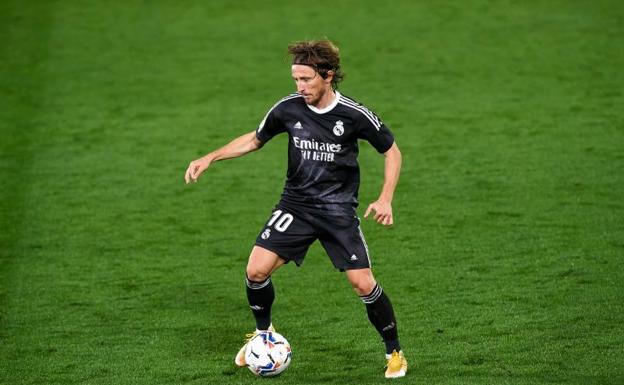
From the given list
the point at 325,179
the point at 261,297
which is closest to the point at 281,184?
the point at 261,297

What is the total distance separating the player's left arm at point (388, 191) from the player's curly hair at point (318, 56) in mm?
601

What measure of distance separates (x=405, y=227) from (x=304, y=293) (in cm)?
180

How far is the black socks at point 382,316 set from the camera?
6605mm

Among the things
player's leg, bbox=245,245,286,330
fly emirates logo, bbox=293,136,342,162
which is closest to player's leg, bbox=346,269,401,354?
player's leg, bbox=245,245,286,330

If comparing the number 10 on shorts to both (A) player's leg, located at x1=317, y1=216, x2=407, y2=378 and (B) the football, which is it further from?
(B) the football

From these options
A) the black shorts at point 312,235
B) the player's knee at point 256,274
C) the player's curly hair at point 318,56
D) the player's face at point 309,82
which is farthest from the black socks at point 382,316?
the player's curly hair at point 318,56

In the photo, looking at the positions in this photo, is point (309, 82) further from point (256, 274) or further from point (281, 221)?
point (256, 274)

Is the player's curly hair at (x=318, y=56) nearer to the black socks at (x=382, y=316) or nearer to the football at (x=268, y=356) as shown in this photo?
the black socks at (x=382, y=316)

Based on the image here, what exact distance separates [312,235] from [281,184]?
14.9 feet

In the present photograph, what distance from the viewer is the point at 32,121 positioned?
42.8ft

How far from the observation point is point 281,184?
1120 centimetres

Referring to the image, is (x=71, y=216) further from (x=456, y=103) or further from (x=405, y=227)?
(x=456, y=103)

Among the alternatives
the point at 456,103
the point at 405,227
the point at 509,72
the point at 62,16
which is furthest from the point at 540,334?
the point at 62,16

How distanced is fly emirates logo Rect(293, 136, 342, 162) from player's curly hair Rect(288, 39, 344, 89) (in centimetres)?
41
